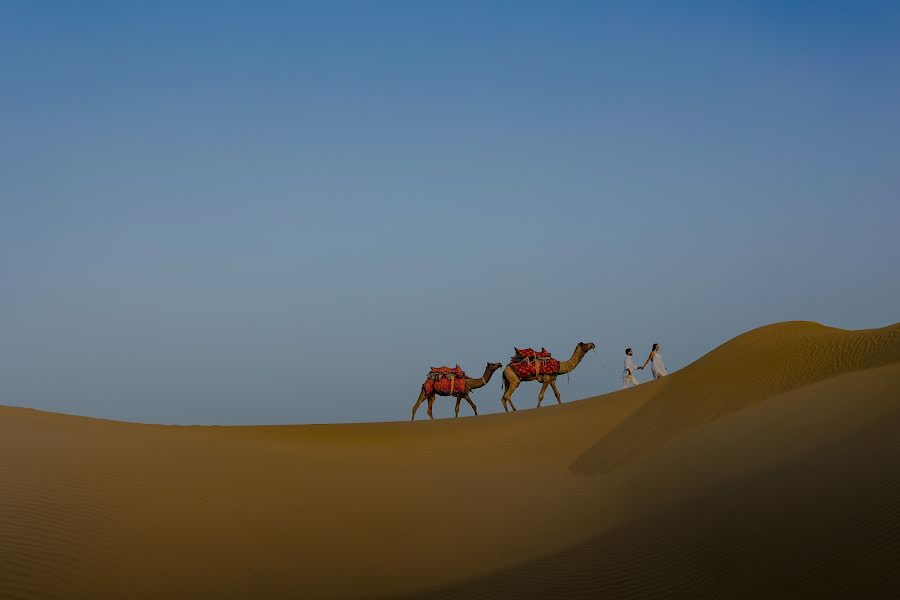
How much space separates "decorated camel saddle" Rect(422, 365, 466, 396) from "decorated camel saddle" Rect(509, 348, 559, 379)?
1.80 m

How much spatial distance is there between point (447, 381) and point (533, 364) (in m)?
2.75

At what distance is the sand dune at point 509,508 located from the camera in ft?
26.2

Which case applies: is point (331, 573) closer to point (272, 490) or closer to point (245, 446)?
point (272, 490)

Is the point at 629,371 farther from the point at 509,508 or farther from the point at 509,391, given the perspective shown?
the point at 509,508

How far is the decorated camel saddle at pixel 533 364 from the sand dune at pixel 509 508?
8442mm

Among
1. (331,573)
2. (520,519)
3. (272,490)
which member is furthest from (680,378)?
(331,573)

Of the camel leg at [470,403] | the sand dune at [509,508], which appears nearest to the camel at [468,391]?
the camel leg at [470,403]

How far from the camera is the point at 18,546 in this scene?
340 inches

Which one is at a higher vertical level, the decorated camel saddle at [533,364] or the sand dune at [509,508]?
the decorated camel saddle at [533,364]

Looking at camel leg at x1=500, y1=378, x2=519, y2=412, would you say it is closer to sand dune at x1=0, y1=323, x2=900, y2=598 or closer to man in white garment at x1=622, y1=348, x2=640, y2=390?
man in white garment at x1=622, y1=348, x2=640, y2=390

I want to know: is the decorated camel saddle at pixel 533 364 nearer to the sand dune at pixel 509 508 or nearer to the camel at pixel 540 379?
the camel at pixel 540 379

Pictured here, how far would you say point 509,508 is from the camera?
12.1 metres

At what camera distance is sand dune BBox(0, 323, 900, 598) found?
26.2 ft

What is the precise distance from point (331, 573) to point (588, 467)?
7.13 m
